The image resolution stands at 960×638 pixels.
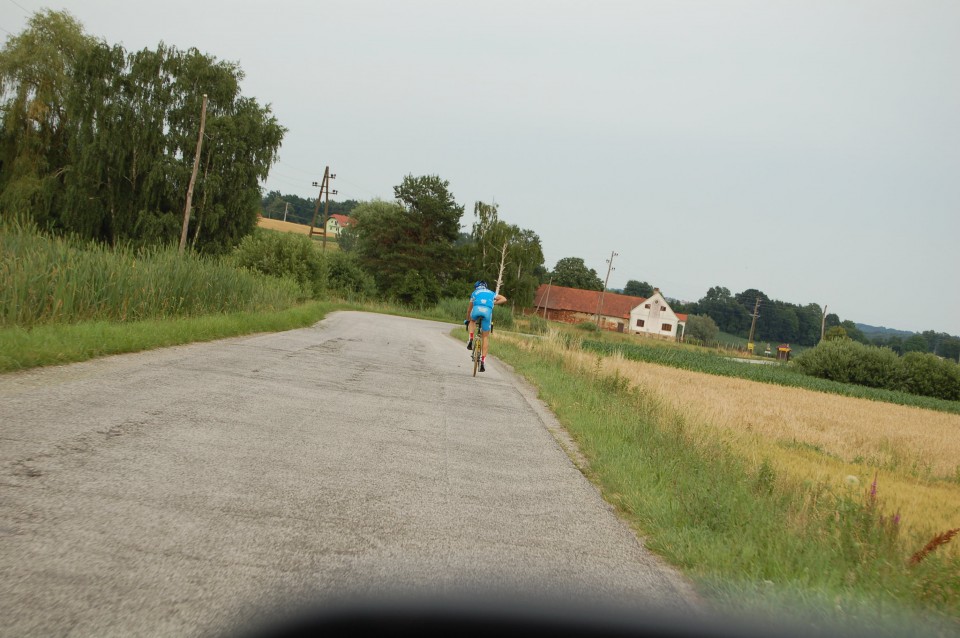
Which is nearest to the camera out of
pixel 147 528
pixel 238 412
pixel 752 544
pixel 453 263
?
pixel 147 528

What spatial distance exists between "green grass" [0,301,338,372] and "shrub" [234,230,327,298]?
2002 cm

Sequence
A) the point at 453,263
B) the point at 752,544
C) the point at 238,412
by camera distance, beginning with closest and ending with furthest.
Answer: the point at 752,544, the point at 238,412, the point at 453,263

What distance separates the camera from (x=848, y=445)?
564 inches

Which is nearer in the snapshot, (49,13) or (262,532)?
(262,532)

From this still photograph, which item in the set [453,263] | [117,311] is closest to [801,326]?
[453,263]

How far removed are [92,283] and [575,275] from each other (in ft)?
376

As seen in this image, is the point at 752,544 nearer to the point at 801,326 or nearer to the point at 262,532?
the point at 262,532

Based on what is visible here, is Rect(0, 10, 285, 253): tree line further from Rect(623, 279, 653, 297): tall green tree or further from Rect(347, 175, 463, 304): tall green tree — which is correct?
Rect(623, 279, 653, 297): tall green tree

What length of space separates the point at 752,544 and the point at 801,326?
154264 millimetres

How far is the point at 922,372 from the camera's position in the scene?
155 feet

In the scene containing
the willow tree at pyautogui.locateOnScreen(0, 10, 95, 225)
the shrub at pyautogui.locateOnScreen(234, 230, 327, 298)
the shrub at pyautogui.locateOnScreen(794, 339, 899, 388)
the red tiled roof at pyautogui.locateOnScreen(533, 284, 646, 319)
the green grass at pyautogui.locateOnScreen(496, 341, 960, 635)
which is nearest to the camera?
the green grass at pyautogui.locateOnScreen(496, 341, 960, 635)

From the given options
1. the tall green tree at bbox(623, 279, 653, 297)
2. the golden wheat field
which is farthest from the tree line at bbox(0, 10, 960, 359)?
the tall green tree at bbox(623, 279, 653, 297)

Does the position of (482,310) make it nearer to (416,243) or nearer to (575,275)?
(416,243)

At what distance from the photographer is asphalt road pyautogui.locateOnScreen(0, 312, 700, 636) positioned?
2787mm
